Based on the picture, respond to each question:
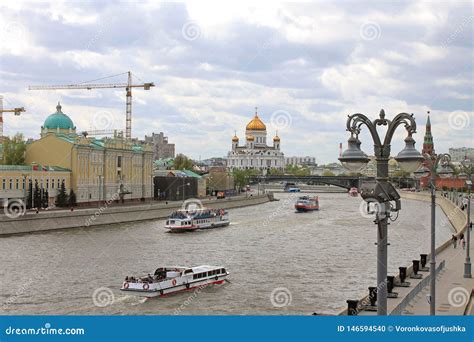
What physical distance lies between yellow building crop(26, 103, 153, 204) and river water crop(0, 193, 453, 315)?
6.86m

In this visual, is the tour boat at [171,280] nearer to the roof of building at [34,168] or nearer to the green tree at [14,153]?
the roof of building at [34,168]

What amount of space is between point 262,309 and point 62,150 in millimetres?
31412

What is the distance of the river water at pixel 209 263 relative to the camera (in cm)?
1711

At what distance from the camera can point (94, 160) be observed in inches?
1871

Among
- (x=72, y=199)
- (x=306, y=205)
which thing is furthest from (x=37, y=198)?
(x=306, y=205)

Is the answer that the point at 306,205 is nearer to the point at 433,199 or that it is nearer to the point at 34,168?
the point at 34,168

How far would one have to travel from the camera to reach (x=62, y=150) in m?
44.9

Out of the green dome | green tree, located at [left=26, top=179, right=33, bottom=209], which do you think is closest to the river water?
green tree, located at [left=26, top=179, right=33, bottom=209]

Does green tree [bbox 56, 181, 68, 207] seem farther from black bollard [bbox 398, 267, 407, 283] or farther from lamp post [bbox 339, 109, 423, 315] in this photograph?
lamp post [bbox 339, 109, 423, 315]

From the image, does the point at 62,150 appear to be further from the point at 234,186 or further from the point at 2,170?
the point at 234,186

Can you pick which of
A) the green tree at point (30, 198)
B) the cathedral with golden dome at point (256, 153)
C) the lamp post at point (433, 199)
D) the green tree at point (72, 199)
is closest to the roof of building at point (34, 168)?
the green tree at point (30, 198)

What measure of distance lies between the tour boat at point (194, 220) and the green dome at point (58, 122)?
16635 mm

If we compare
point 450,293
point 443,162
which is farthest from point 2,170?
point 443,162

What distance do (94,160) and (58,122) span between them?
24.9 ft
